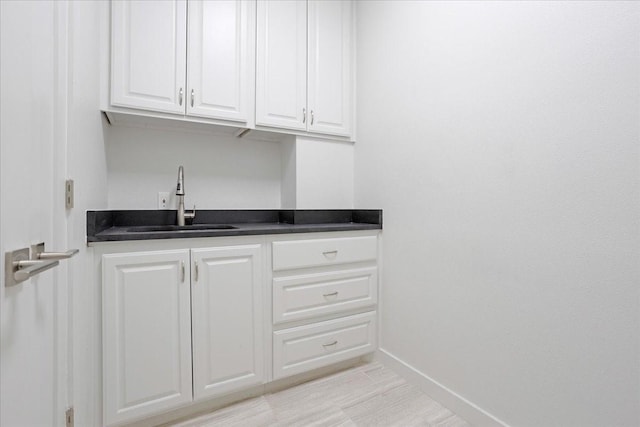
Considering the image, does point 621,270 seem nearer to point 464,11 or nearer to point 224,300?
point 464,11

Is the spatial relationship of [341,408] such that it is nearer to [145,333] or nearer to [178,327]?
[178,327]

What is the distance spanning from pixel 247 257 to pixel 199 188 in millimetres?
724

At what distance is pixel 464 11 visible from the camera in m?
1.46

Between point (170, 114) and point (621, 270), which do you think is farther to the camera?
point (170, 114)

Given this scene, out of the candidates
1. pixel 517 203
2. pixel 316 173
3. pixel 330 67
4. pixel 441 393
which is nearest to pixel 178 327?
pixel 316 173

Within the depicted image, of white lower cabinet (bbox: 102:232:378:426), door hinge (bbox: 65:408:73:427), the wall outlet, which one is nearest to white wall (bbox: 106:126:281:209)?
the wall outlet

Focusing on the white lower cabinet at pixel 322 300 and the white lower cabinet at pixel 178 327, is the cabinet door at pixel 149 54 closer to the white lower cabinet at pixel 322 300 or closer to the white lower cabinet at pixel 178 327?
the white lower cabinet at pixel 178 327

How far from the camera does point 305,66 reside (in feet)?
6.53

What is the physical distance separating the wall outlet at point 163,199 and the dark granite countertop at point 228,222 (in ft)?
0.19

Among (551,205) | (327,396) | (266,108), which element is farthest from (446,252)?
(266,108)

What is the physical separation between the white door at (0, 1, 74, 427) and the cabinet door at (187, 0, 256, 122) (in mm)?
761

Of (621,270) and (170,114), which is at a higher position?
(170,114)

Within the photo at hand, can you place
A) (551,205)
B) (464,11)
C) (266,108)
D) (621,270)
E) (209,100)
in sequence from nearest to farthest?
1. (621,270)
2. (551,205)
3. (464,11)
4. (209,100)
5. (266,108)

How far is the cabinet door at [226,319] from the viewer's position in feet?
4.78
